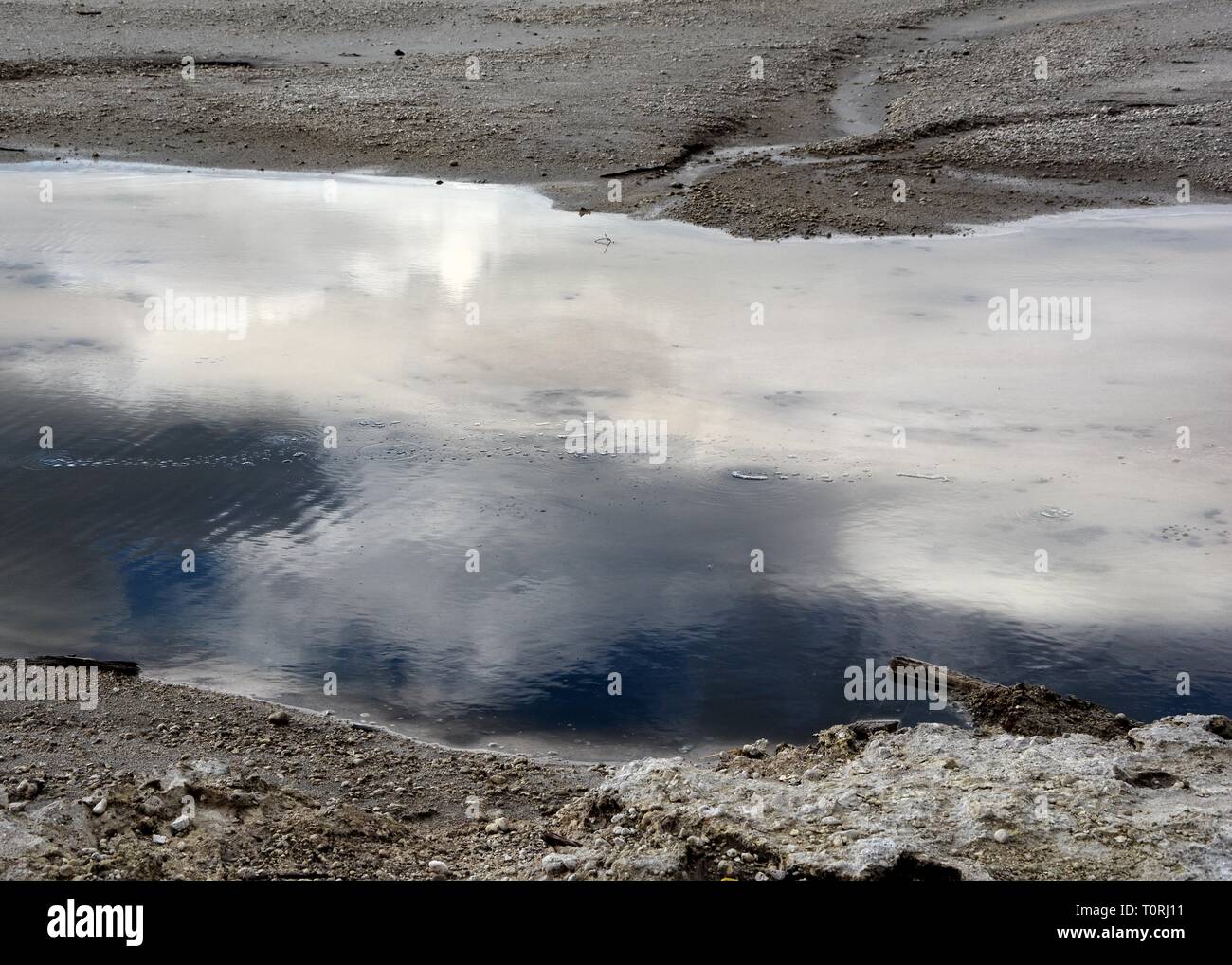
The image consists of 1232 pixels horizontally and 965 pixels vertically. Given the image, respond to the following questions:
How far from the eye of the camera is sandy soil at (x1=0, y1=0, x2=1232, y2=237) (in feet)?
50.6

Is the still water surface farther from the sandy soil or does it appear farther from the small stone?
the sandy soil

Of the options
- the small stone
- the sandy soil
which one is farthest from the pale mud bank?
the sandy soil

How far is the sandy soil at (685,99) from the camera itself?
15.4m

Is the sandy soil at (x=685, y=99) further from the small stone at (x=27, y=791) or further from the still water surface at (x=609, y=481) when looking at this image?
the small stone at (x=27, y=791)

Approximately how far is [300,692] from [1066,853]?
3475 millimetres

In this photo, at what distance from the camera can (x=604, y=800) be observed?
5074 millimetres

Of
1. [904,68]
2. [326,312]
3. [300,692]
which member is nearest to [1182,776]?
[300,692]

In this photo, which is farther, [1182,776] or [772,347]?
[772,347]

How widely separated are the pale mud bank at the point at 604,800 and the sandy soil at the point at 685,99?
29.5ft

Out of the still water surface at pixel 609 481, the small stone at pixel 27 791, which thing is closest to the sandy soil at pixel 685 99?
the still water surface at pixel 609 481

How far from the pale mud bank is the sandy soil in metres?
8.99

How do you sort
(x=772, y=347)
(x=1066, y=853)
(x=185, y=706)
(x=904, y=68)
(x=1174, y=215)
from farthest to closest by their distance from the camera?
(x=904, y=68), (x=1174, y=215), (x=772, y=347), (x=185, y=706), (x=1066, y=853)

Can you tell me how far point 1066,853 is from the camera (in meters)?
4.49

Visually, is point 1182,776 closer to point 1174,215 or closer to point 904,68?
point 1174,215
